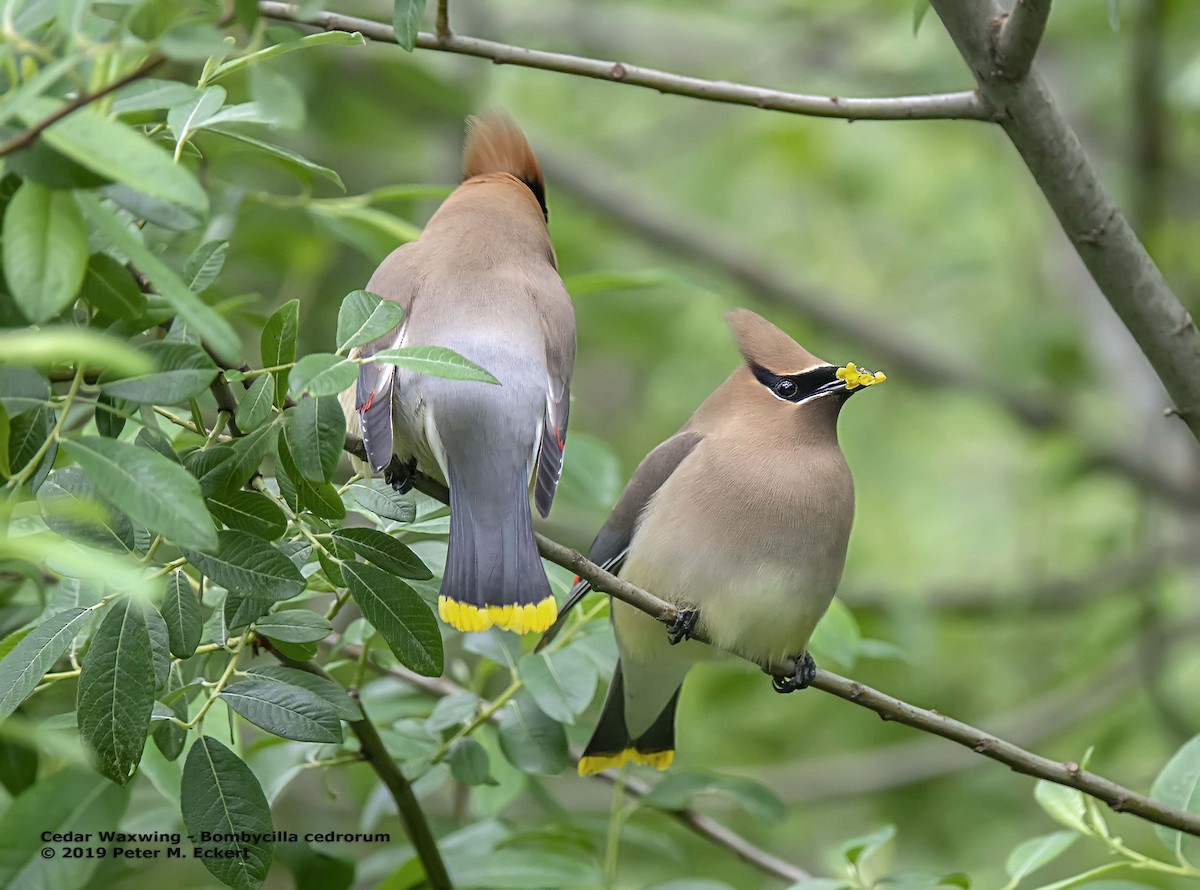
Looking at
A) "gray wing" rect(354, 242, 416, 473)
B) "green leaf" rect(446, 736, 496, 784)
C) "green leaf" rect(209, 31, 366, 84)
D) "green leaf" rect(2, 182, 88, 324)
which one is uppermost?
"green leaf" rect(209, 31, 366, 84)

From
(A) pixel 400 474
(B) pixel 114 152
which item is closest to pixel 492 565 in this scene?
(A) pixel 400 474

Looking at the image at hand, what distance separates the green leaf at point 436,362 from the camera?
1.86m

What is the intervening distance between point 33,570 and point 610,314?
508 centimetres

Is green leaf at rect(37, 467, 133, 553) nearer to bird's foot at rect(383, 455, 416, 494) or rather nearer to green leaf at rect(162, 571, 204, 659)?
green leaf at rect(162, 571, 204, 659)

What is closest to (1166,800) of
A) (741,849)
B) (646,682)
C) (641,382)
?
(741,849)

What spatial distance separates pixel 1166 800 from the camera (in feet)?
9.00

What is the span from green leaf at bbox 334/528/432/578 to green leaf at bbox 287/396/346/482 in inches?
10.4

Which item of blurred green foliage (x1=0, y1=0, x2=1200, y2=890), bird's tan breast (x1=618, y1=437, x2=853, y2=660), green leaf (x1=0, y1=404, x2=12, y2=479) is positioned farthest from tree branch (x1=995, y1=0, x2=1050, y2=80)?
green leaf (x1=0, y1=404, x2=12, y2=479)

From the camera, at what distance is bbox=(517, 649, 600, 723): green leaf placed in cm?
293

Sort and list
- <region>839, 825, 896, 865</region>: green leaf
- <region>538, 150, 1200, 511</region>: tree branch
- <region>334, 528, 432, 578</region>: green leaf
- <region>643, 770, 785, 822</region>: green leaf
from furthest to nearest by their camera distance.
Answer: <region>538, 150, 1200, 511</region>: tree branch
<region>643, 770, 785, 822</region>: green leaf
<region>839, 825, 896, 865</region>: green leaf
<region>334, 528, 432, 578</region>: green leaf

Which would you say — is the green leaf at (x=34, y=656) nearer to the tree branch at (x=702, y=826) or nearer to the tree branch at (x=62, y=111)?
the tree branch at (x=62, y=111)

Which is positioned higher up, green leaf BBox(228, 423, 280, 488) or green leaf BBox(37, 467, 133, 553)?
green leaf BBox(228, 423, 280, 488)

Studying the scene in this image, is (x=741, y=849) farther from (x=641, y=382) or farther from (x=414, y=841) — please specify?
(x=641, y=382)

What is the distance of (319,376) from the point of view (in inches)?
73.3
